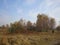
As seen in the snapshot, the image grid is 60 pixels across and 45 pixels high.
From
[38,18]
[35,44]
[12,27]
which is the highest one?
[38,18]

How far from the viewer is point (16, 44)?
19.5 metres

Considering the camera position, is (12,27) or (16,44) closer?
(16,44)

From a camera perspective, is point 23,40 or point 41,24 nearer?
point 23,40

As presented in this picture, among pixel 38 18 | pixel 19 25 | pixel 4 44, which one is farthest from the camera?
pixel 38 18

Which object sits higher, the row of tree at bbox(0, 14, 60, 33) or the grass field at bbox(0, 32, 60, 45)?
the row of tree at bbox(0, 14, 60, 33)

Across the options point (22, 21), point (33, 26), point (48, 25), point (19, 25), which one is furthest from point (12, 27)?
point (48, 25)

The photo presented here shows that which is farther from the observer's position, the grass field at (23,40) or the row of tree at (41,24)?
the row of tree at (41,24)

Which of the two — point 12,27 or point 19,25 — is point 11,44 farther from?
point 19,25

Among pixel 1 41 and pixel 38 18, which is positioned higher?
pixel 38 18

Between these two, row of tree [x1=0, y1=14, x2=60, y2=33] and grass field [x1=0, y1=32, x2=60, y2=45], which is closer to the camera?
grass field [x1=0, y1=32, x2=60, y2=45]

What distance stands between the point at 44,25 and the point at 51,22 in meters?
6.66

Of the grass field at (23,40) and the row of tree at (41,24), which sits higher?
the row of tree at (41,24)

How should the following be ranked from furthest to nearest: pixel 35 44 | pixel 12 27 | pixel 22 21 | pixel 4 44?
1. pixel 22 21
2. pixel 12 27
3. pixel 35 44
4. pixel 4 44

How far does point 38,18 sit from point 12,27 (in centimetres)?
1806
